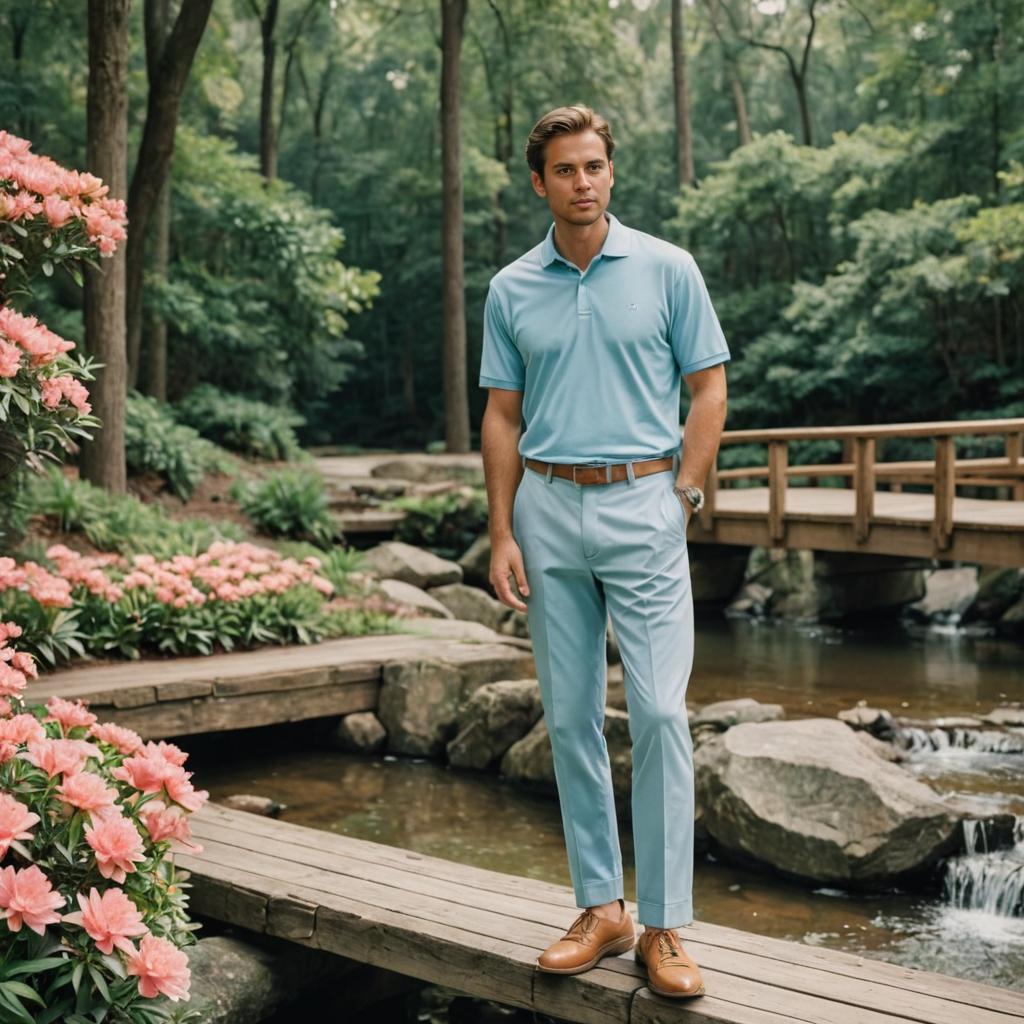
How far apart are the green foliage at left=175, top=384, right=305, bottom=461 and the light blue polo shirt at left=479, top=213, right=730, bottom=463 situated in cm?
1319

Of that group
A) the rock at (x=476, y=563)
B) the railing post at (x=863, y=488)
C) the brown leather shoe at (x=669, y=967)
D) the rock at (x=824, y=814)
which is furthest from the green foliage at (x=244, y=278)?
the brown leather shoe at (x=669, y=967)

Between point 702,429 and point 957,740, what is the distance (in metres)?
5.65

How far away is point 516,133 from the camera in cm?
2844

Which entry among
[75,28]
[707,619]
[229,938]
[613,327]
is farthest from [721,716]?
[75,28]

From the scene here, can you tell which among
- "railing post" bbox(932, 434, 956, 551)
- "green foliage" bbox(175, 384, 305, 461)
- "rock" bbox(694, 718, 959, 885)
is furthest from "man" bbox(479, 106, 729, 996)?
"green foliage" bbox(175, 384, 305, 461)

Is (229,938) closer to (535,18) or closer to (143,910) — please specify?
(143,910)

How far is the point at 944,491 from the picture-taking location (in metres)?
9.14

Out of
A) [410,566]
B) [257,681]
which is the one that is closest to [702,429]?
[257,681]

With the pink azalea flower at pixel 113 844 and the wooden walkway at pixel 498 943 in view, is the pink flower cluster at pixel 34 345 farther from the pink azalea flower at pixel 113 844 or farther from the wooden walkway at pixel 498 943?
the wooden walkway at pixel 498 943

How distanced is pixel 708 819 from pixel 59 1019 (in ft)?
12.2

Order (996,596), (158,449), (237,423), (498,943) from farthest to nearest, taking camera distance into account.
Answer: (237,423), (996,596), (158,449), (498,943)

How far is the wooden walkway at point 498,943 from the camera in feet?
9.90

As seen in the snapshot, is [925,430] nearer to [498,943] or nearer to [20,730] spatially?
[498,943]

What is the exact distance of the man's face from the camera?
3016mm
